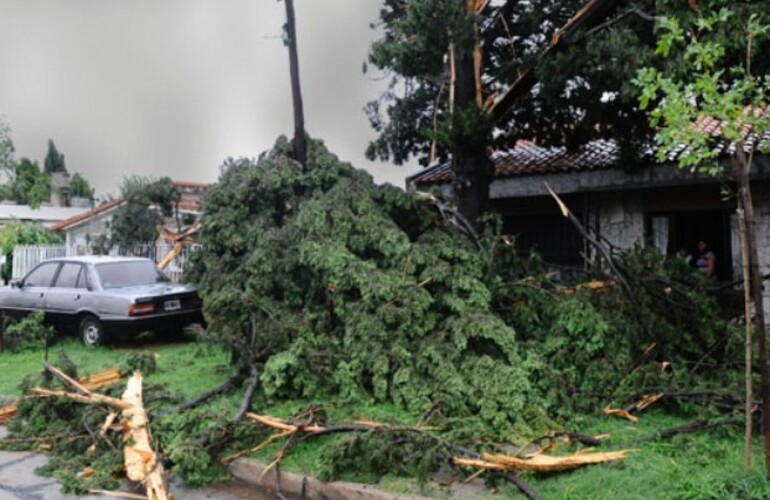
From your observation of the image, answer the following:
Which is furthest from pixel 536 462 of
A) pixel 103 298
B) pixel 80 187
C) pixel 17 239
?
pixel 80 187

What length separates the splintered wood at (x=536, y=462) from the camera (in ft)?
15.5

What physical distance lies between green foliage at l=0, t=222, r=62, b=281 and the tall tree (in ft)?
55.0

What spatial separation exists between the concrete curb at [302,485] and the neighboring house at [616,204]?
679 cm

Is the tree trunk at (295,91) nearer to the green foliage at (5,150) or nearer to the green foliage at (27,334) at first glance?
the green foliage at (27,334)

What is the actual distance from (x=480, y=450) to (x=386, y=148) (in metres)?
8.44

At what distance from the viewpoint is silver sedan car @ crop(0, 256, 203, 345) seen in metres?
10.8

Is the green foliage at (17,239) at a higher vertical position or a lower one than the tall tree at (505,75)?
lower

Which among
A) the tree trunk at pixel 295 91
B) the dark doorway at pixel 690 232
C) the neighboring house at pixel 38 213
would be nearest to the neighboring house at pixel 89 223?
the neighboring house at pixel 38 213

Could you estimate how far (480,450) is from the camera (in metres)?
5.13

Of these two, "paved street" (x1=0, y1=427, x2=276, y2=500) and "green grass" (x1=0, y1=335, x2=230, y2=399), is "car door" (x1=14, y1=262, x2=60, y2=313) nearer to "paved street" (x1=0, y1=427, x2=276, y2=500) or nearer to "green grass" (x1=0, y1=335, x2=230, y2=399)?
"green grass" (x1=0, y1=335, x2=230, y2=399)

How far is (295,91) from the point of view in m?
10.7

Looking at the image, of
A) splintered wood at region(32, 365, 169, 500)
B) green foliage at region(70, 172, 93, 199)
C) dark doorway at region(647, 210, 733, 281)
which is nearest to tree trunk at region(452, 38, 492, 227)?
dark doorway at region(647, 210, 733, 281)

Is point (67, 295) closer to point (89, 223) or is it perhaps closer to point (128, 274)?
point (128, 274)

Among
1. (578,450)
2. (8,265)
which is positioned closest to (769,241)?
(578,450)
